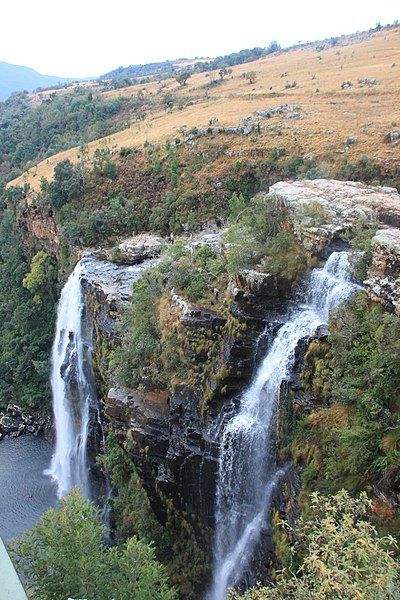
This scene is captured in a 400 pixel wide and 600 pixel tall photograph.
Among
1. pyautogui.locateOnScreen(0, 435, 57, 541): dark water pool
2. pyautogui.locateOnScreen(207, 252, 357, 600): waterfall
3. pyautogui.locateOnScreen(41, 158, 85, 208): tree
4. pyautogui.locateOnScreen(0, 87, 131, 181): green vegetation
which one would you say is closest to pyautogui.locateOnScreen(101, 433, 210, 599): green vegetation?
pyautogui.locateOnScreen(207, 252, 357, 600): waterfall

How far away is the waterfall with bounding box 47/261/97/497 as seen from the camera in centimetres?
2655

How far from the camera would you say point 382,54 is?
54500 millimetres

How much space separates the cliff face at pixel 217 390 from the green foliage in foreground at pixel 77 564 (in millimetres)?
3987

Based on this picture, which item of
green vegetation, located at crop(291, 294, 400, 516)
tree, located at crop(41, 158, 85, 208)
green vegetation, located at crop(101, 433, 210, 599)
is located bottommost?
green vegetation, located at crop(101, 433, 210, 599)

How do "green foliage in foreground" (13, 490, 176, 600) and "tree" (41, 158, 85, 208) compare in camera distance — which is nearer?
"green foliage in foreground" (13, 490, 176, 600)

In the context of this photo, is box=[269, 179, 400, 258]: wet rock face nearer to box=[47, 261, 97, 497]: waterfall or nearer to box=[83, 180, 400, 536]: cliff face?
box=[83, 180, 400, 536]: cliff face

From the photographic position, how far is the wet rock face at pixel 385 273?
14195 millimetres

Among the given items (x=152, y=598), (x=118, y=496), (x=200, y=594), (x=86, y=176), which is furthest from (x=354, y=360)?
(x=86, y=176)

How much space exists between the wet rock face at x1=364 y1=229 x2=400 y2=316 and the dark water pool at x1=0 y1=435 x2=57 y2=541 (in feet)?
64.0

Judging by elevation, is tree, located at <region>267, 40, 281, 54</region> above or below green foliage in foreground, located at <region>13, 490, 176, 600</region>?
above

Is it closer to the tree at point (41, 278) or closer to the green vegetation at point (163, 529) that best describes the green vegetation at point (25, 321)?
the tree at point (41, 278)

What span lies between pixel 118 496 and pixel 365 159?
2092 cm

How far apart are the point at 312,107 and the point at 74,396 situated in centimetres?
2733

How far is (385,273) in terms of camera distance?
48.5 feet
